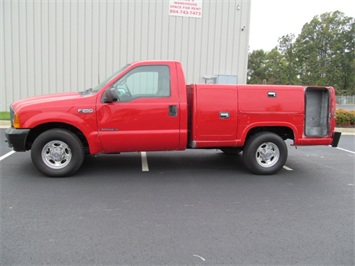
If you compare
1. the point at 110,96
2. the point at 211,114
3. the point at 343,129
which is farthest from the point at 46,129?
the point at 343,129

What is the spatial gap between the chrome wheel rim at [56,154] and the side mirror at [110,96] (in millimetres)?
1046

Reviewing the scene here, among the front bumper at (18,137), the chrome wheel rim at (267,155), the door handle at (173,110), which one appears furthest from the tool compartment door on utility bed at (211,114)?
the front bumper at (18,137)

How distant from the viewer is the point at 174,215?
13.9 ft

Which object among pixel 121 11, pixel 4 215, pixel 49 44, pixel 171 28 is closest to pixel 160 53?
pixel 171 28

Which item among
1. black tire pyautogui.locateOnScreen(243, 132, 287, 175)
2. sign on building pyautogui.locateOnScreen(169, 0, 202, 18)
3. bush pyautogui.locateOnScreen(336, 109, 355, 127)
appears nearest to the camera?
black tire pyautogui.locateOnScreen(243, 132, 287, 175)

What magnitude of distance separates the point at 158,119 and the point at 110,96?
0.91m

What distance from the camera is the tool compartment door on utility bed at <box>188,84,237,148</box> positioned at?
234 inches

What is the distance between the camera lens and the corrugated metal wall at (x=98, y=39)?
571 inches

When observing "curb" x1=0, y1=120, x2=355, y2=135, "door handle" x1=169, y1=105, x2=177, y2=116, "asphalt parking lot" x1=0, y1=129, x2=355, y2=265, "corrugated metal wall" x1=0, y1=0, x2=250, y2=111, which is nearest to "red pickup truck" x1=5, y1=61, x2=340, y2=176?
"door handle" x1=169, y1=105, x2=177, y2=116

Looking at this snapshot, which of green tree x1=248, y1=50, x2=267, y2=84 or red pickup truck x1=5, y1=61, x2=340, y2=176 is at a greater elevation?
green tree x1=248, y1=50, x2=267, y2=84

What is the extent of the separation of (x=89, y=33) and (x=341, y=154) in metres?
11.3

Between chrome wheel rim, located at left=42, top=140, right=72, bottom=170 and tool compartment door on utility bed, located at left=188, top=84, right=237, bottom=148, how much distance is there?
221 centimetres

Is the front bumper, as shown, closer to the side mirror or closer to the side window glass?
the side mirror

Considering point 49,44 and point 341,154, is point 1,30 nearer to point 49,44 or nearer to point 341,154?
point 49,44
